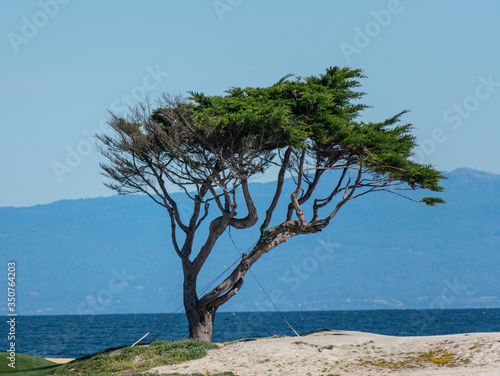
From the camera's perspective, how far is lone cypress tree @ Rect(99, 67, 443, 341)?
2289 centimetres

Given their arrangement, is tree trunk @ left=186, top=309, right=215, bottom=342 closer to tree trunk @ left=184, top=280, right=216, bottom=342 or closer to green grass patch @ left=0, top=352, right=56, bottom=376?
tree trunk @ left=184, top=280, right=216, bottom=342

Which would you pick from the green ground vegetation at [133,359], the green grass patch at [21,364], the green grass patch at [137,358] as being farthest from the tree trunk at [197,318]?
the green grass patch at [21,364]

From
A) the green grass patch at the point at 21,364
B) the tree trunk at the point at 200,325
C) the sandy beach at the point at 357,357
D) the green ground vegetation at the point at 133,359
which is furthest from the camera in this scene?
the green grass patch at the point at 21,364

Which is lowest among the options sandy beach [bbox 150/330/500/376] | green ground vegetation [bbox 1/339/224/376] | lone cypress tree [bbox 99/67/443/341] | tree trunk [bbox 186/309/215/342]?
sandy beach [bbox 150/330/500/376]

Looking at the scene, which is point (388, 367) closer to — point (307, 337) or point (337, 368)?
point (337, 368)

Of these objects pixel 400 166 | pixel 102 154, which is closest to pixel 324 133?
pixel 400 166

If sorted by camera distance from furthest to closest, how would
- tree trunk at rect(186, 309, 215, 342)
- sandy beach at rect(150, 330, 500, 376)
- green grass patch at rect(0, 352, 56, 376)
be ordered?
1. green grass patch at rect(0, 352, 56, 376)
2. tree trunk at rect(186, 309, 215, 342)
3. sandy beach at rect(150, 330, 500, 376)

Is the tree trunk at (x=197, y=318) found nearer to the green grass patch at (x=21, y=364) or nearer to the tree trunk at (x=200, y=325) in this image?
the tree trunk at (x=200, y=325)

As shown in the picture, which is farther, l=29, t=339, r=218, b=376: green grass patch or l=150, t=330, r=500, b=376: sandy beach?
l=29, t=339, r=218, b=376: green grass patch

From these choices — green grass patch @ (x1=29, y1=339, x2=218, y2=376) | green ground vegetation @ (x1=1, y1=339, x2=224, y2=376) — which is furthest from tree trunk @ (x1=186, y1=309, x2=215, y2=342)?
green ground vegetation @ (x1=1, y1=339, x2=224, y2=376)

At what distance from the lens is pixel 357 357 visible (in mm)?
18797

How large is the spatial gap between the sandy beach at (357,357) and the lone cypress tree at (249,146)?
12.1 ft

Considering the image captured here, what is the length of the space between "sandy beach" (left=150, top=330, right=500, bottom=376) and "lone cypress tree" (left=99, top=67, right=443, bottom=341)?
370 cm

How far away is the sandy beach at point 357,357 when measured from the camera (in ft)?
56.9
